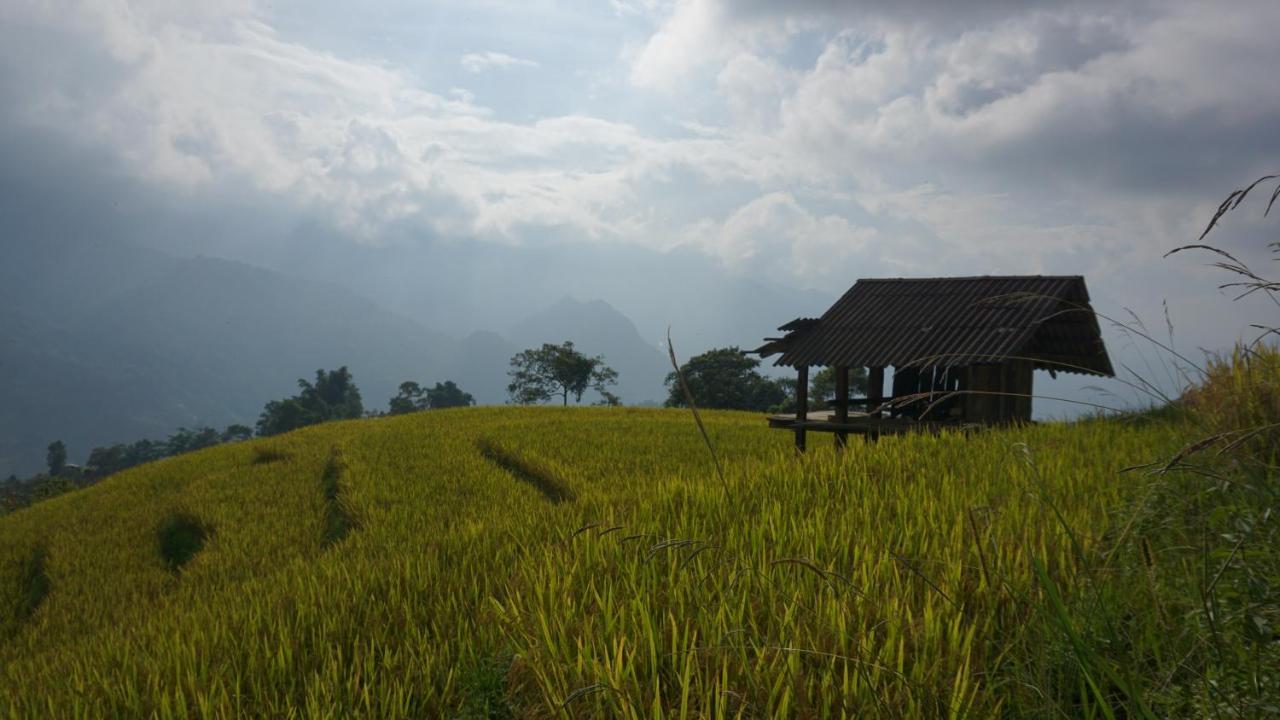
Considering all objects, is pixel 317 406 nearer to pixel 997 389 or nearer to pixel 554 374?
pixel 554 374

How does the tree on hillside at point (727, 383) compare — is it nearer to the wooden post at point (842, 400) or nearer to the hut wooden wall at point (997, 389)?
the wooden post at point (842, 400)

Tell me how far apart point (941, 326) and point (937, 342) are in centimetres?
55

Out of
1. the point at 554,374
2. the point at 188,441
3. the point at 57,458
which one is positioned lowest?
the point at 57,458

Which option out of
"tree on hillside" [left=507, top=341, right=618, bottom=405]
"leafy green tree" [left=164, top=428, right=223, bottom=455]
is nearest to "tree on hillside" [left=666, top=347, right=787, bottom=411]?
"tree on hillside" [left=507, top=341, right=618, bottom=405]

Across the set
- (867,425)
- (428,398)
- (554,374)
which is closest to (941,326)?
(867,425)

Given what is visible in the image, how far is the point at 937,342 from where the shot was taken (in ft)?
Result: 36.0

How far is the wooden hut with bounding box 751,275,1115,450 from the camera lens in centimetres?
1079

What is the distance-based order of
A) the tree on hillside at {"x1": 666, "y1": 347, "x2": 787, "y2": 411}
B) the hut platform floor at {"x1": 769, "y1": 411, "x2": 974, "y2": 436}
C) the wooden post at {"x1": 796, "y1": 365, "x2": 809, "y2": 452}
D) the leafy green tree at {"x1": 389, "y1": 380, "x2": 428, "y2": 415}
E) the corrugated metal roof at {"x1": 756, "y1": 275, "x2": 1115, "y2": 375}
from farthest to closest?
the leafy green tree at {"x1": 389, "y1": 380, "x2": 428, "y2": 415} → the tree on hillside at {"x1": 666, "y1": 347, "x2": 787, "y2": 411} → the wooden post at {"x1": 796, "y1": 365, "x2": 809, "y2": 452} → the hut platform floor at {"x1": 769, "y1": 411, "x2": 974, "y2": 436} → the corrugated metal roof at {"x1": 756, "y1": 275, "x2": 1115, "y2": 375}

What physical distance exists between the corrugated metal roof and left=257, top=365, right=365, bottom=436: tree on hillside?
79182 mm

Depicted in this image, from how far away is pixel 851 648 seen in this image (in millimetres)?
2410

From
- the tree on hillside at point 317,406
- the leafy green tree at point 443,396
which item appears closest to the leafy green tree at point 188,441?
the tree on hillside at point 317,406

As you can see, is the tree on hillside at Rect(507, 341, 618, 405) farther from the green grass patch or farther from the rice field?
the rice field

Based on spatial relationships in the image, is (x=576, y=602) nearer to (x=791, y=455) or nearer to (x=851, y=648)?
(x=851, y=648)

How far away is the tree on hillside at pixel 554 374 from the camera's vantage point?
58.3 metres
